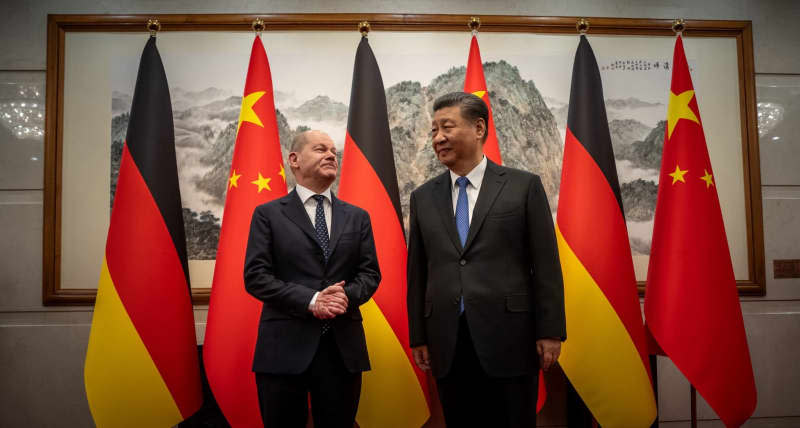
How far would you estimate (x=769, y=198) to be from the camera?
115 inches

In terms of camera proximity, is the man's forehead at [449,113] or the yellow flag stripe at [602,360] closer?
the man's forehead at [449,113]

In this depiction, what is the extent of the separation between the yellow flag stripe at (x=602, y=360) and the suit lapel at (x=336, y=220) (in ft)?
3.93

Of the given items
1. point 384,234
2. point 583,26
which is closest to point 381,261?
point 384,234

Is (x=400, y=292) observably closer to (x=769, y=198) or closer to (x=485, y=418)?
(x=485, y=418)

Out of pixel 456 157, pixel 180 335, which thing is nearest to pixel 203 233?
pixel 180 335

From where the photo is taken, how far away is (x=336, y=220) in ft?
5.77

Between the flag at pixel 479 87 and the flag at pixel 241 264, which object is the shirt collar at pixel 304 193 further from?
the flag at pixel 479 87

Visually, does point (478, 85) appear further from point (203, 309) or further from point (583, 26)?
point (203, 309)

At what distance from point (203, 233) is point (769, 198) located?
3.35m

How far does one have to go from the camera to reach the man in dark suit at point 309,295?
1.59m

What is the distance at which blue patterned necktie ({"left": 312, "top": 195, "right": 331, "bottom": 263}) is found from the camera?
1.71m

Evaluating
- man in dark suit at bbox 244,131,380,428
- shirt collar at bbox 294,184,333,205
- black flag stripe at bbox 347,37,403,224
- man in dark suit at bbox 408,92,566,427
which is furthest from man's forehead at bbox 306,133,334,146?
black flag stripe at bbox 347,37,403,224

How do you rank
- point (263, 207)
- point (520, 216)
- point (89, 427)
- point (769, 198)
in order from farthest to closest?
point (769, 198), point (89, 427), point (263, 207), point (520, 216)

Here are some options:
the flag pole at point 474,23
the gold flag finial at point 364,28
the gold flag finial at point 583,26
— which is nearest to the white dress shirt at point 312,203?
the gold flag finial at point 364,28
